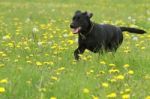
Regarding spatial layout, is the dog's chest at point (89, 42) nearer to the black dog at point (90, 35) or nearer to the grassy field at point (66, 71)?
the black dog at point (90, 35)

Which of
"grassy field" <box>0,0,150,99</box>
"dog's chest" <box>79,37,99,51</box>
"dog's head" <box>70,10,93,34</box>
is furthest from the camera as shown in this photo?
"dog's head" <box>70,10,93,34</box>

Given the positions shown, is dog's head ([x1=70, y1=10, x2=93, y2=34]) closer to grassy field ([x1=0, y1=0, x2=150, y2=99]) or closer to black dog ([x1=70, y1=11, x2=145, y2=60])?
black dog ([x1=70, y1=11, x2=145, y2=60])

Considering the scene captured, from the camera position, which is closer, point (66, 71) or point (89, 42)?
point (66, 71)

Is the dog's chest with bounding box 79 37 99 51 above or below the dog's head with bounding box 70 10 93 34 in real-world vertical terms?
below

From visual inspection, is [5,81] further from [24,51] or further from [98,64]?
[24,51]

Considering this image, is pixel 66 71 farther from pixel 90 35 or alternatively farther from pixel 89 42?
pixel 90 35

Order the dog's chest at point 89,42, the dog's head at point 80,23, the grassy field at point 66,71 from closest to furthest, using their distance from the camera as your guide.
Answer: the grassy field at point 66,71
the dog's chest at point 89,42
the dog's head at point 80,23

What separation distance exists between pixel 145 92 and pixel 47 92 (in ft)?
3.74

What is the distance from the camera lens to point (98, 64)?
7.24 metres

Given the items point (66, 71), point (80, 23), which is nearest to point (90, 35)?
point (80, 23)

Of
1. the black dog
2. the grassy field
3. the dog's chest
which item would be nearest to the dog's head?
the black dog

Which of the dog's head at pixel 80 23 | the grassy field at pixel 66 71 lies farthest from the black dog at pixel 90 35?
the grassy field at pixel 66 71

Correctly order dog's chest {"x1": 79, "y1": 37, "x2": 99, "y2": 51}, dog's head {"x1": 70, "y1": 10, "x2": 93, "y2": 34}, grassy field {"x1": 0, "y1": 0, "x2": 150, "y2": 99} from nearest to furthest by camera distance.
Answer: grassy field {"x1": 0, "y1": 0, "x2": 150, "y2": 99} < dog's chest {"x1": 79, "y1": 37, "x2": 99, "y2": 51} < dog's head {"x1": 70, "y1": 10, "x2": 93, "y2": 34}

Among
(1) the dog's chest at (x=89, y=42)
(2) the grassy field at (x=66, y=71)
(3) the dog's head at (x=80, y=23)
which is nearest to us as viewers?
(2) the grassy field at (x=66, y=71)
